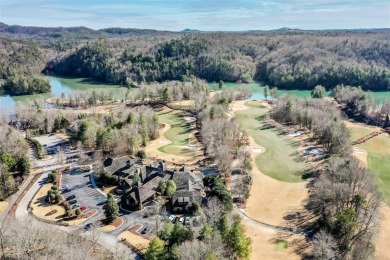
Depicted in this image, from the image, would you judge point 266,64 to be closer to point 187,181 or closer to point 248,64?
point 248,64

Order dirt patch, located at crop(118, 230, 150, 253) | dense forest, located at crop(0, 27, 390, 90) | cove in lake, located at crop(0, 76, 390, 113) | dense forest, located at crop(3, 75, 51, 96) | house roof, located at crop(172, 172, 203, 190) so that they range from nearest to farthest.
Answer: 1. dirt patch, located at crop(118, 230, 150, 253)
2. house roof, located at crop(172, 172, 203, 190)
3. cove in lake, located at crop(0, 76, 390, 113)
4. dense forest, located at crop(3, 75, 51, 96)
5. dense forest, located at crop(0, 27, 390, 90)

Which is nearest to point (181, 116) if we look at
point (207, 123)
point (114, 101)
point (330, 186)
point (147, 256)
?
point (207, 123)

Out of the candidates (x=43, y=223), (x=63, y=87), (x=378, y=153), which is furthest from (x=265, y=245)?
(x=63, y=87)

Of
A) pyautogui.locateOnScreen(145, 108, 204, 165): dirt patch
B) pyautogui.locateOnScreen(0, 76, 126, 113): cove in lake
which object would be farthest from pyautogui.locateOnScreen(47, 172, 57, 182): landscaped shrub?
pyautogui.locateOnScreen(0, 76, 126, 113): cove in lake

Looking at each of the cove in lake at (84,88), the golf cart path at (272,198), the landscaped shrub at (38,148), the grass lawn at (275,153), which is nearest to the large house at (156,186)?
the golf cart path at (272,198)

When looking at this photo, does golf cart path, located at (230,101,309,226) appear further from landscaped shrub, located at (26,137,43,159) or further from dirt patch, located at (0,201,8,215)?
landscaped shrub, located at (26,137,43,159)

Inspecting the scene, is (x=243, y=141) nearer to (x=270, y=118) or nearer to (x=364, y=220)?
(x=270, y=118)
